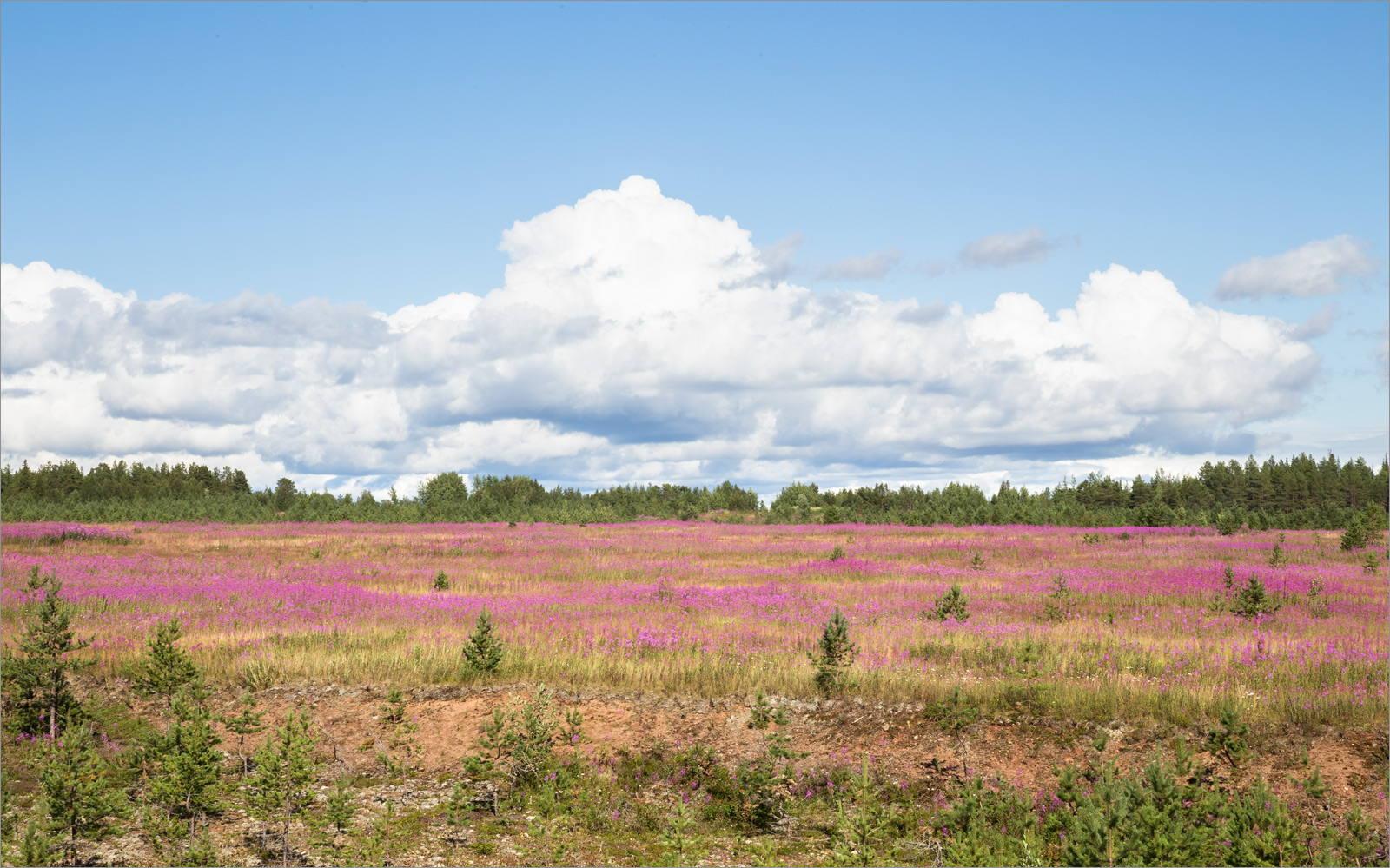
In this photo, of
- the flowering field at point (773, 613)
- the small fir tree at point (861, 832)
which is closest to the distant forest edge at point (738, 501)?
the flowering field at point (773, 613)

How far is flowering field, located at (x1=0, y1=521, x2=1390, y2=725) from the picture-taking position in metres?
11.0

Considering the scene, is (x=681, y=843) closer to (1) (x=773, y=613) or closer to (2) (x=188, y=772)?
(2) (x=188, y=772)

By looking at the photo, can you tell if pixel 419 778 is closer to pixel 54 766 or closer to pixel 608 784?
pixel 608 784

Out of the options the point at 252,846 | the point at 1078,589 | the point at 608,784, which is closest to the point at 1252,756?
the point at 608,784

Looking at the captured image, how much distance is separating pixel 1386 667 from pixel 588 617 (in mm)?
13149

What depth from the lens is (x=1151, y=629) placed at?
48.9 ft

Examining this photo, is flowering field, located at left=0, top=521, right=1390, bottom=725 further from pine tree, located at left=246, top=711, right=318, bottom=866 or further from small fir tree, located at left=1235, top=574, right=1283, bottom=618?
pine tree, located at left=246, top=711, right=318, bottom=866

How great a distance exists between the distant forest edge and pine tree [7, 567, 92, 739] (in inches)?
1570

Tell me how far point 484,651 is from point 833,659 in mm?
5228

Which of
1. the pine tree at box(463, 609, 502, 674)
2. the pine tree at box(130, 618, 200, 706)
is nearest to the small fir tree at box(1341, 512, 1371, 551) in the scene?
the pine tree at box(463, 609, 502, 674)

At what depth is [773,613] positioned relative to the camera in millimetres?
17500

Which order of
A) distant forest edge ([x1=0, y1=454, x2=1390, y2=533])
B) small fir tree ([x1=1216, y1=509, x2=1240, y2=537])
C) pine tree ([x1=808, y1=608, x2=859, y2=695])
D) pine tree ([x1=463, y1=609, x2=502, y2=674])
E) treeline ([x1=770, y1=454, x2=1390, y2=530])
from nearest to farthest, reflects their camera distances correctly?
1. pine tree ([x1=808, y1=608, x2=859, y2=695])
2. pine tree ([x1=463, y1=609, x2=502, y2=674])
3. small fir tree ([x1=1216, y1=509, x2=1240, y2=537])
4. distant forest edge ([x1=0, y1=454, x2=1390, y2=533])
5. treeline ([x1=770, y1=454, x2=1390, y2=530])

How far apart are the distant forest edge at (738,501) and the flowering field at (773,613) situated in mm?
17409

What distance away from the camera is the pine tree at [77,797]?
684 cm
